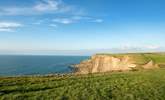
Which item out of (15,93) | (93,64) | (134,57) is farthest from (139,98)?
(93,64)

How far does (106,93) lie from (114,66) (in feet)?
330

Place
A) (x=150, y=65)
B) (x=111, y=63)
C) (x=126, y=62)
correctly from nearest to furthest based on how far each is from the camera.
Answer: (x=150, y=65) → (x=126, y=62) → (x=111, y=63)

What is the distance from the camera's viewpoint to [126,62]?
385ft

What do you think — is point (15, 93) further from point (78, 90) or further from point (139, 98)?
point (139, 98)

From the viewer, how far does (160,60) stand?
104 meters

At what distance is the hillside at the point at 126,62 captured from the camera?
327 ft

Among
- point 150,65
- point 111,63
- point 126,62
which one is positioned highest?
point 126,62

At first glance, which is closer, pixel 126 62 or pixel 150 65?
pixel 150 65

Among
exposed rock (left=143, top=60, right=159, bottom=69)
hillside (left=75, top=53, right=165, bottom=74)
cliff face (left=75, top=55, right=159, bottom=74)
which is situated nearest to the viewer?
exposed rock (left=143, top=60, right=159, bottom=69)

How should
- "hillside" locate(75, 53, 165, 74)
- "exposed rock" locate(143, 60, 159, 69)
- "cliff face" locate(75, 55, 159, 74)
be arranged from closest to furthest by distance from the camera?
"exposed rock" locate(143, 60, 159, 69), "hillside" locate(75, 53, 165, 74), "cliff face" locate(75, 55, 159, 74)

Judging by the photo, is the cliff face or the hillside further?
the cliff face

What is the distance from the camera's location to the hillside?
9956 centimetres

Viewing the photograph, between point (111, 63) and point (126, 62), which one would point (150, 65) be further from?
point (111, 63)

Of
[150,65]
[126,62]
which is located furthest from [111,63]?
[150,65]
